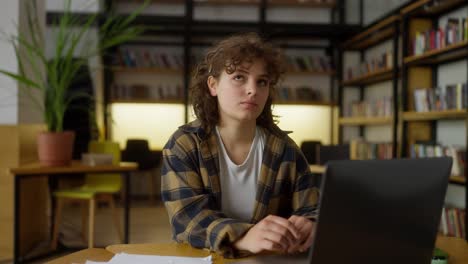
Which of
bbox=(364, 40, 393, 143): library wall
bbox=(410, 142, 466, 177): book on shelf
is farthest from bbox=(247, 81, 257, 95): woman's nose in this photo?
bbox=(364, 40, 393, 143): library wall

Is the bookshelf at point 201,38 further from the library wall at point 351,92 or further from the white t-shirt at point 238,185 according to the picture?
the white t-shirt at point 238,185

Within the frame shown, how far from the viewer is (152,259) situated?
1018mm

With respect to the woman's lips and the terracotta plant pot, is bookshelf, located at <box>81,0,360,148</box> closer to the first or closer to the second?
the terracotta plant pot

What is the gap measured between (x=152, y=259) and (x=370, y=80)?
18.0ft

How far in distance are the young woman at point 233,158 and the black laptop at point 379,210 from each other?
364mm

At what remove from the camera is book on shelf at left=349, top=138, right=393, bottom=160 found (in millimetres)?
5237

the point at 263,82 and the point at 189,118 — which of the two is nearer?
the point at 263,82

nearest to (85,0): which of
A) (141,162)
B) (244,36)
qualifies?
(141,162)

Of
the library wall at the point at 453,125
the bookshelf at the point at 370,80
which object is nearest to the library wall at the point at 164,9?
the bookshelf at the point at 370,80

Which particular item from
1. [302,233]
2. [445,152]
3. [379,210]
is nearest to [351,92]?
[445,152]

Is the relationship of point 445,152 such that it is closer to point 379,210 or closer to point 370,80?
point 370,80

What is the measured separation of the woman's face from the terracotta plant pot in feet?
7.61

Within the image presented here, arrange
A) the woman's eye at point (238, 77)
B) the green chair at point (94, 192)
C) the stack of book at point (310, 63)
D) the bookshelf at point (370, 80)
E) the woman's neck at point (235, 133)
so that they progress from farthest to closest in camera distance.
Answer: the stack of book at point (310, 63) → the bookshelf at point (370, 80) → the green chair at point (94, 192) → the woman's neck at point (235, 133) → the woman's eye at point (238, 77)

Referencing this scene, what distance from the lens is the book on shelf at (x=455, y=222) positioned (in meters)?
3.91
